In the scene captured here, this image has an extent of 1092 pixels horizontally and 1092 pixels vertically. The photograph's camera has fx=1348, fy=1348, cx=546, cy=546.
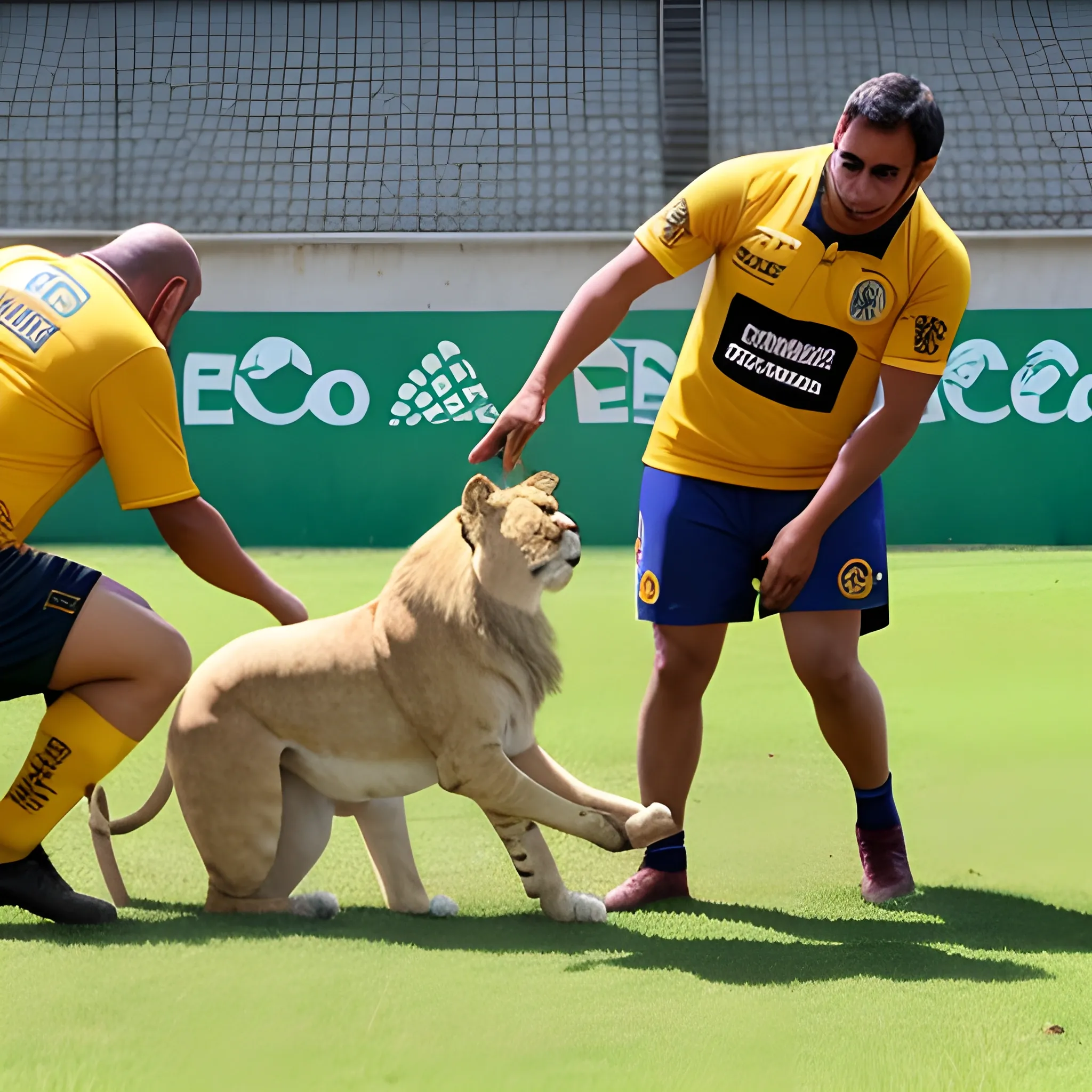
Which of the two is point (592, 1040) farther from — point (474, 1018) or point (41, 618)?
point (41, 618)

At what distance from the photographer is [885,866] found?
3.05 metres

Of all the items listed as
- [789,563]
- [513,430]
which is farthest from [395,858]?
[789,563]

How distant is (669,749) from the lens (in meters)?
3.07

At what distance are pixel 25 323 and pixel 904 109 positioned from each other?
1724 millimetres

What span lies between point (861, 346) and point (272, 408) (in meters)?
6.40

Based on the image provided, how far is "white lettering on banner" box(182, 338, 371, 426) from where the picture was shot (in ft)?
28.7

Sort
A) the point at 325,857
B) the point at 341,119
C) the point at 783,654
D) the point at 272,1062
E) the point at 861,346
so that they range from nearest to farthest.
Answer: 1. the point at 272,1062
2. the point at 861,346
3. the point at 325,857
4. the point at 783,654
5. the point at 341,119

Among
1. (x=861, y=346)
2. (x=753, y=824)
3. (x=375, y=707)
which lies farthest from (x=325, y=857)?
(x=861, y=346)

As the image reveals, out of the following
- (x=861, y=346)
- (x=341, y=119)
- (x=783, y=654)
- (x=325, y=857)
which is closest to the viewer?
(x=861, y=346)

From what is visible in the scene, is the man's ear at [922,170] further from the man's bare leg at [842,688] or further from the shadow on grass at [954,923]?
the shadow on grass at [954,923]

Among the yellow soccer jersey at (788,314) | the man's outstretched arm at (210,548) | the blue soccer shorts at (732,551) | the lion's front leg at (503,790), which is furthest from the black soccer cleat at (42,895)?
the yellow soccer jersey at (788,314)

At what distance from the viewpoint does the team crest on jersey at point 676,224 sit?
286 cm

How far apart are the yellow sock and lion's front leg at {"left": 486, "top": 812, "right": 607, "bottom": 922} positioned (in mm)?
779

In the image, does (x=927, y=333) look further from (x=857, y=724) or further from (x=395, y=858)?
(x=395, y=858)
